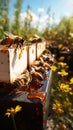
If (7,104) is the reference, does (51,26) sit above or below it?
below

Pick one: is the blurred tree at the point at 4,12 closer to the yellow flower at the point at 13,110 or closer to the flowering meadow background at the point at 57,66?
the flowering meadow background at the point at 57,66

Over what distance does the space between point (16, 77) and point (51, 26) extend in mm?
5020

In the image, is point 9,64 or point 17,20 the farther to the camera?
point 17,20

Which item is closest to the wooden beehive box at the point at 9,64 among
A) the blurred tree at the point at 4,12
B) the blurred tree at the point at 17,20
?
the blurred tree at the point at 4,12

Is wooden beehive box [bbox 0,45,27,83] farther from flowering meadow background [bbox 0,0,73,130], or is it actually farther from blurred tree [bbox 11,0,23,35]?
blurred tree [bbox 11,0,23,35]

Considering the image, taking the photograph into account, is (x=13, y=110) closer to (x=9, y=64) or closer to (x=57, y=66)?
(x=9, y=64)

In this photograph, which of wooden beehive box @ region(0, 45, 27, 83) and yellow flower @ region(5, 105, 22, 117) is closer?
yellow flower @ region(5, 105, 22, 117)

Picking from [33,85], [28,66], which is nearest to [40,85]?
[33,85]

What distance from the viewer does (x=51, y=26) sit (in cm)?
649

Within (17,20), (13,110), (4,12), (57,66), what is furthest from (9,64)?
(17,20)

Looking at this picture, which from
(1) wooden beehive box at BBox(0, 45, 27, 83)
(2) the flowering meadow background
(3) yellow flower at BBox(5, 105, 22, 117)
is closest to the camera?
(3) yellow flower at BBox(5, 105, 22, 117)

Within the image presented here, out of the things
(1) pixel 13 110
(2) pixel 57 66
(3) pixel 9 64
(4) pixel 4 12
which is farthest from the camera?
(4) pixel 4 12

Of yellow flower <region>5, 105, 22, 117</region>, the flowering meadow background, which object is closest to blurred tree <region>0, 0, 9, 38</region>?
the flowering meadow background

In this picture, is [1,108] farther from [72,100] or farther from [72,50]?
[72,50]
